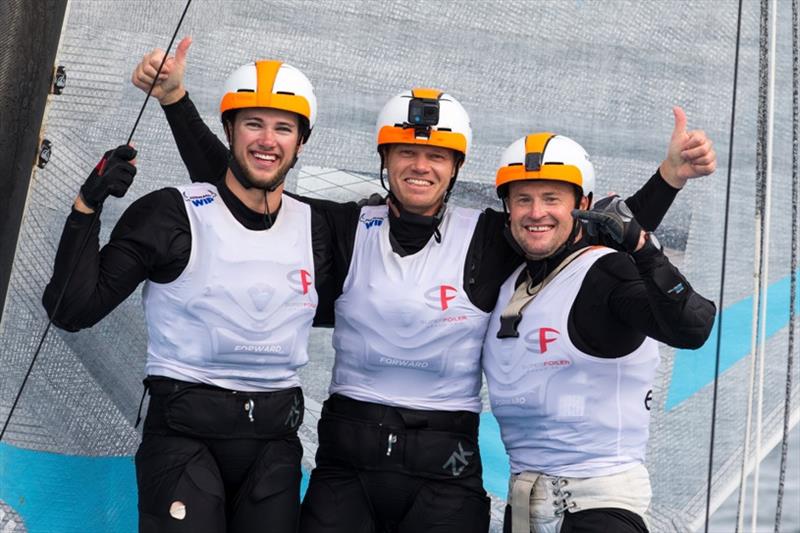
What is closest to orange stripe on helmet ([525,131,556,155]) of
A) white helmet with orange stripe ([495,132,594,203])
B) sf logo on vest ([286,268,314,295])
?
white helmet with orange stripe ([495,132,594,203])

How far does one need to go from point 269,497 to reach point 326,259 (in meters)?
0.68

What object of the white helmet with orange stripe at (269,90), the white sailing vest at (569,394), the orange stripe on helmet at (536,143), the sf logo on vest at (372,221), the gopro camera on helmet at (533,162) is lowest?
the white sailing vest at (569,394)

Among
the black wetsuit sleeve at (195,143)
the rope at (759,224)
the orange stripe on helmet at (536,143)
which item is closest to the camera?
the orange stripe on helmet at (536,143)

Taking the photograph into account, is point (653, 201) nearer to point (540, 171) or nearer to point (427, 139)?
point (540, 171)

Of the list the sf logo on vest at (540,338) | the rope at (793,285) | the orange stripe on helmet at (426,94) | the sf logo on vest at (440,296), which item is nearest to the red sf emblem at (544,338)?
the sf logo on vest at (540,338)

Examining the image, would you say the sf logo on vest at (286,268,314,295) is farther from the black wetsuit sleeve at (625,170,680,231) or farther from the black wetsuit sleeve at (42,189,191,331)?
the black wetsuit sleeve at (625,170,680,231)

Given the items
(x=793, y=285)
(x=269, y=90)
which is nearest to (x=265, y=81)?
(x=269, y=90)

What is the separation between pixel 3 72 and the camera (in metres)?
4.03

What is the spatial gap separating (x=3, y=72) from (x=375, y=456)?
180cm

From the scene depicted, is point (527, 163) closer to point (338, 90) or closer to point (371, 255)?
point (371, 255)

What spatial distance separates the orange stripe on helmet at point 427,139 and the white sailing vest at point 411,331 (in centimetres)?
28

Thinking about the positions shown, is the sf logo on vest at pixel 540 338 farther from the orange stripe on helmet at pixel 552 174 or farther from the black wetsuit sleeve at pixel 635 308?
the orange stripe on helmet at pixel 552 174

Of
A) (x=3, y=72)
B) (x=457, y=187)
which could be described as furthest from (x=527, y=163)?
(x=3, y=72)

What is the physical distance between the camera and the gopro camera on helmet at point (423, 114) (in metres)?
3.50
